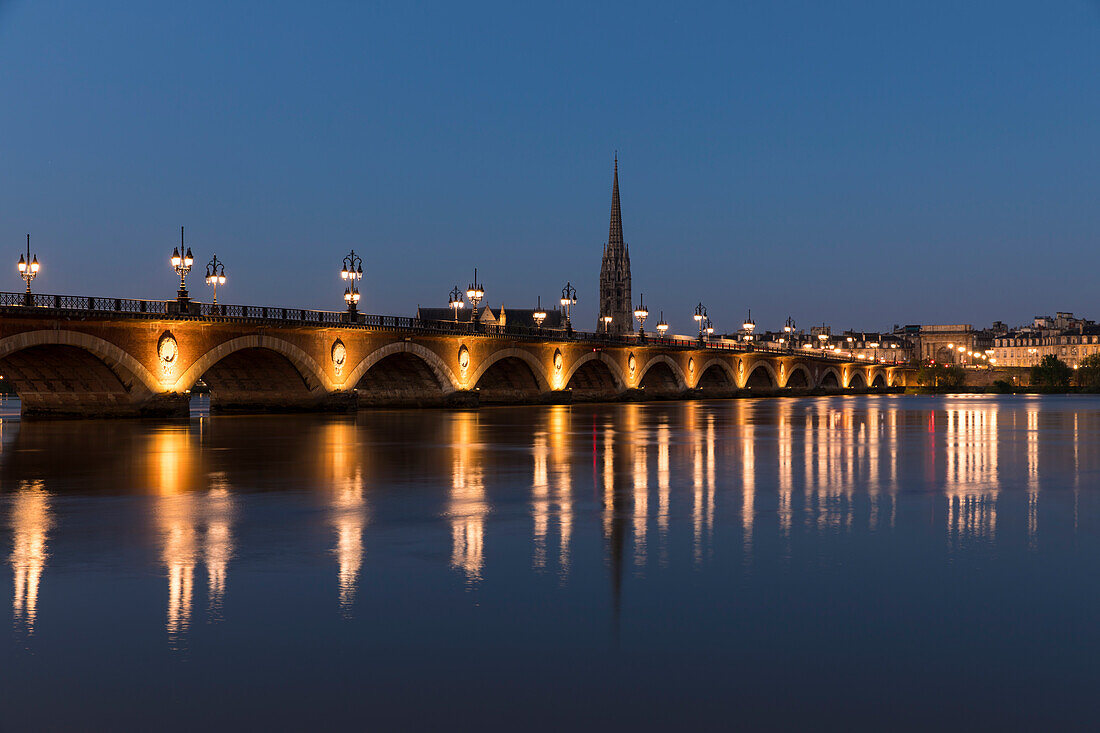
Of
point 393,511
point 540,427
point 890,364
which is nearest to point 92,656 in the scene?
point 393,511

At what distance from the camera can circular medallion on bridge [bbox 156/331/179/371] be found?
43312 mm

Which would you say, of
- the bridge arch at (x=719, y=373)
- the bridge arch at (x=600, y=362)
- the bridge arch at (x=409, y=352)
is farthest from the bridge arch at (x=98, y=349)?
the bridge arch at (x=719, y=373)

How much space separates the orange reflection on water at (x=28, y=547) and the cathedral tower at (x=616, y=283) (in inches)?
6882

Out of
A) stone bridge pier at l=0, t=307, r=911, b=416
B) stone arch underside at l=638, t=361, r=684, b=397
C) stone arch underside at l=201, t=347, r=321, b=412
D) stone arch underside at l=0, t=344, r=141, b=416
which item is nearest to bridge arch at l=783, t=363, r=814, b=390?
stone arch underside at l=638, t=361, r=684, b=397

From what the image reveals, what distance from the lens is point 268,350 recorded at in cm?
5081

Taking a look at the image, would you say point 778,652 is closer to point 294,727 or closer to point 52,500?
point 294,727

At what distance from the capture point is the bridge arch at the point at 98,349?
3800 cm

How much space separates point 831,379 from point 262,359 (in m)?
116

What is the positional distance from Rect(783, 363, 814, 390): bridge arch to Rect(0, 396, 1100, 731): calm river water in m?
115

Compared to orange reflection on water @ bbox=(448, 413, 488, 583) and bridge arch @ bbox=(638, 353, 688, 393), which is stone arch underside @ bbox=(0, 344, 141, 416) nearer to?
orange reflection on water @ bbox=(448, 413, 488, 583)

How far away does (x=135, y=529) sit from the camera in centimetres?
1256

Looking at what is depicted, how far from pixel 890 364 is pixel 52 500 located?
177048 millimetres

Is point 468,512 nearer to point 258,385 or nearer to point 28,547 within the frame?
point 28,547

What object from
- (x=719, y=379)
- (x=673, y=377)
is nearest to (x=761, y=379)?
(x=719, y=379)
